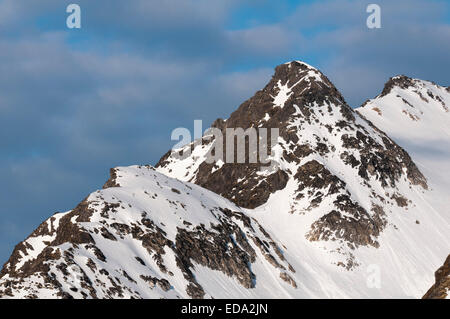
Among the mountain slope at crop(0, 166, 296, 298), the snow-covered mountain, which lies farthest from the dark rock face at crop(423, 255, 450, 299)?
the snow-covered mountain

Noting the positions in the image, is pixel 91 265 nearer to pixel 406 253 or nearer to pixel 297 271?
pixel 297 271

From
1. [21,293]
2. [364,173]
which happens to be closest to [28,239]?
[21,293]

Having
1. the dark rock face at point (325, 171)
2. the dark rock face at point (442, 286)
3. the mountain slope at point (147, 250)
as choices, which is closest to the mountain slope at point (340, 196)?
the dark rock face at point (325, 171)

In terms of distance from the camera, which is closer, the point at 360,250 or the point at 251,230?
the point at 251,230

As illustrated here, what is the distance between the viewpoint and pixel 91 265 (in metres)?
114

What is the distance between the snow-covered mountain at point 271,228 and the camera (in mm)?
120688

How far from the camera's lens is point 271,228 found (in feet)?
549

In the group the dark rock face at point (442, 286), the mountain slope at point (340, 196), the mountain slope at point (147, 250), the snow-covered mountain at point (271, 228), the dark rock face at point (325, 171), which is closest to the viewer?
the dark rock face at point (442, 286)

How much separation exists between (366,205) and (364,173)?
9.36 m

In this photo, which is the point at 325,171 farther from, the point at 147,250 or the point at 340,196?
the point at 147,250

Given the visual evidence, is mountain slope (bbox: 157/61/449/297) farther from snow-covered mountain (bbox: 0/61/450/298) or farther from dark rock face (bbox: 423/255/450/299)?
dark rock face (bbox: 423/255/450/299)

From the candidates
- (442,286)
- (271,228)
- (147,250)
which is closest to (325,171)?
(271,228)

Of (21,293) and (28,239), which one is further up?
Result: (28,239)

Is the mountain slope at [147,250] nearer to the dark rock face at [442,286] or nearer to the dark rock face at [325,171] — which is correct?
the dark rock face at [325,171]
